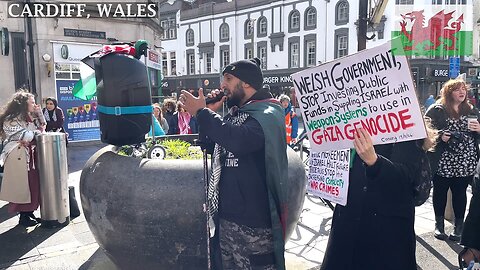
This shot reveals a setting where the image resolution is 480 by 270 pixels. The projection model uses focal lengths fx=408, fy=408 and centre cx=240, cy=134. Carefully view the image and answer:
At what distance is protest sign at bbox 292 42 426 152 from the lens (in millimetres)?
2232

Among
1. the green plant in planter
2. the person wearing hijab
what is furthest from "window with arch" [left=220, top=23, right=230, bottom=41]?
the green plant in planter

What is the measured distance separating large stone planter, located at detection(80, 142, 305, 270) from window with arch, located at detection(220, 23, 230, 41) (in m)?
37.7

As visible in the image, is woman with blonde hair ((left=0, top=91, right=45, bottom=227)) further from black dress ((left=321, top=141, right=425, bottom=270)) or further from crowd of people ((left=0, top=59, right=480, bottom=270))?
black dress ((left=321, top=141, right=425, bottom=270))

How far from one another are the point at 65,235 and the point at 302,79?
3942mm

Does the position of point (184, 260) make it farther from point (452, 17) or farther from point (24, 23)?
point (452, 17)

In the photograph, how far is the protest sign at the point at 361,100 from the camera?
2232 millimetres

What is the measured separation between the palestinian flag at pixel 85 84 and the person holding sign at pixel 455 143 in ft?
12.9

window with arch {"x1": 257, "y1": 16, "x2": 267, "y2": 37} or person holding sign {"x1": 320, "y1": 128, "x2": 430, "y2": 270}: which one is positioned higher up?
window with arch {"x1": 257, "y1": 16, "x2": 267, "y2": 37}

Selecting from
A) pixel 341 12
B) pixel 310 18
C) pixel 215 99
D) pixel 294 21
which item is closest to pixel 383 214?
pixel 215 99

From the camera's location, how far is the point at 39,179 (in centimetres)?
547

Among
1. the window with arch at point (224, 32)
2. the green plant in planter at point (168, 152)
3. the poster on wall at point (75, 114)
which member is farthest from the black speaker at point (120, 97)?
the window with arch at point (224, 32)

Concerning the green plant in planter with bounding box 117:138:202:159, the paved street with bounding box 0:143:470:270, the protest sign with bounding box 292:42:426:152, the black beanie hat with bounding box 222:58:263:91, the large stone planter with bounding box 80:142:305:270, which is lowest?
the paved street with bounding box 0:143:470:270

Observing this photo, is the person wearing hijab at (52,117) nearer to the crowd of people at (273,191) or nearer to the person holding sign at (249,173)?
the crowd of people at (273,191)

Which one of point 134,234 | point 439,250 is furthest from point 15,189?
point 439,250
